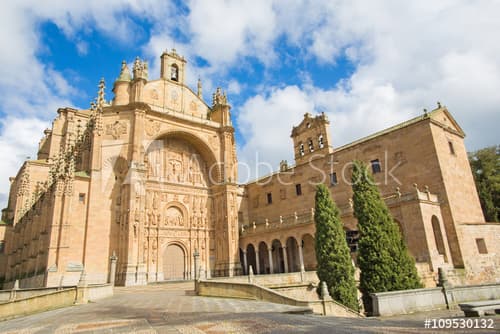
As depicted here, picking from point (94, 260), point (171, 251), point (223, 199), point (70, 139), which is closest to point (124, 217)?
point (94, 260)

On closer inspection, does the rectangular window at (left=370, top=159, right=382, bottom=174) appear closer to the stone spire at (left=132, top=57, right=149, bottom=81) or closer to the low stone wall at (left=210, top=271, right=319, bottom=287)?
the low stone wall at (left=210, top=271, right=319, bottom=287)

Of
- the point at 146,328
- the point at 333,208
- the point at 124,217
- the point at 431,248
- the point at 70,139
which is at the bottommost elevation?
the point at 146,328

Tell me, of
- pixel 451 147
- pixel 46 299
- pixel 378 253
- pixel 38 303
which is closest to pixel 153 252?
pixel 46 299

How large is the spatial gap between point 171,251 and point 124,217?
6018 millimetres

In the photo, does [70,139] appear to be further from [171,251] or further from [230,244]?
[230,244]

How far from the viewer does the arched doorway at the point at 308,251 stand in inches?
1109

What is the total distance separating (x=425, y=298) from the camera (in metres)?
12.5

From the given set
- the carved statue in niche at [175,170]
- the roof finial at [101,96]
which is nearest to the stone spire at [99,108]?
the roof finial at [101,96]

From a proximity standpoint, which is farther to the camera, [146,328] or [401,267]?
[401,267]

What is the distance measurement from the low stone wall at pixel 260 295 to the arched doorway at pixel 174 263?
13356 millimetres

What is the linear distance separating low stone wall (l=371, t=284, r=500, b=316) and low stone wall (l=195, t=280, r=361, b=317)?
1777 mm

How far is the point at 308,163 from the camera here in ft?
103

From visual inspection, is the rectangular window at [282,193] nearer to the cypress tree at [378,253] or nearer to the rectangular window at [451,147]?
the rectangular window at [451,147]

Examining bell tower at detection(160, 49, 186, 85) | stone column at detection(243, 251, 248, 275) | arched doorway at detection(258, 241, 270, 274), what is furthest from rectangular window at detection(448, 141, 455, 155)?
bell tower at detection(160, 49, 186, 85)
